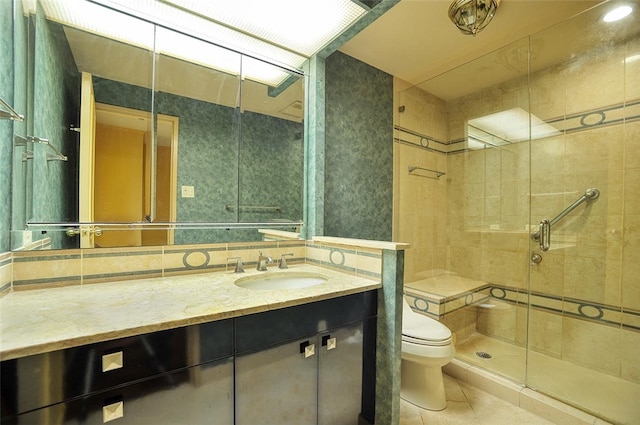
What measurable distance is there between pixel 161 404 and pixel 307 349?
1.70 ft

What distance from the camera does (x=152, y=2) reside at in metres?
1.35

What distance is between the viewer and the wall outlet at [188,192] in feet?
4.78

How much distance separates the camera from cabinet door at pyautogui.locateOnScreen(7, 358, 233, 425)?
0.69 metres

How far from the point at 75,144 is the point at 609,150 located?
10.3 feet

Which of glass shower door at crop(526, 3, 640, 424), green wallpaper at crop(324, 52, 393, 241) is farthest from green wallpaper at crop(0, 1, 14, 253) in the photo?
glass shower door at crop(526, 3, 640, 424)

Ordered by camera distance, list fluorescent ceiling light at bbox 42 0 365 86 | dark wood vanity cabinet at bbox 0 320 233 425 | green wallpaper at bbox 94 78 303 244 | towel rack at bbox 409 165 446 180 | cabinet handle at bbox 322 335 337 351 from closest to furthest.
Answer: dark wood vanity cabinet at bbox 0 320 233 425, cabinet handle at bbox 322 335 337 351, fluorescent ceiling light at bbox 42 0 365 86, green wallpaper at bbox 94 78 303 244, towel rack at bbox 409 165 446 180

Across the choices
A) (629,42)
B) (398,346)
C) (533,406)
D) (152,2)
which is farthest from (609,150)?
(152,2)

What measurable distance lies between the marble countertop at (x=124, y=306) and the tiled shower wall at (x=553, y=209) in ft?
5.39

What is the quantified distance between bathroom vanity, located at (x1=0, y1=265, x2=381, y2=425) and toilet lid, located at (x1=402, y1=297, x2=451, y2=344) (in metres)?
0.40

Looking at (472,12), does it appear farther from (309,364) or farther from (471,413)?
(471,413)

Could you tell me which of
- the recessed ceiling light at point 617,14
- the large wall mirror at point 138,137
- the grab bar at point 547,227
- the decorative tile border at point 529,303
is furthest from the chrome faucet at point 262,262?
the recessed ceiling light at point 617,14

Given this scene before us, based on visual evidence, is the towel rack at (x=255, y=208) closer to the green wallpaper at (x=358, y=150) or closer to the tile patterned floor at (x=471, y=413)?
the green wallpaper at (x=358, y=150)

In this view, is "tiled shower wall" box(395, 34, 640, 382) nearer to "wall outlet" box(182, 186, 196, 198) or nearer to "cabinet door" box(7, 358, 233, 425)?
"wall outlet" box(182, 186, 196, 198)

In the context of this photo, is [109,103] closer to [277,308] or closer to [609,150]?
[277,308]
